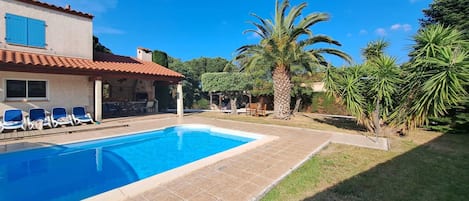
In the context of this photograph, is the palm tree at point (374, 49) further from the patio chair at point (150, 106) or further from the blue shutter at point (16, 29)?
the blue shutter at point (16, 29)

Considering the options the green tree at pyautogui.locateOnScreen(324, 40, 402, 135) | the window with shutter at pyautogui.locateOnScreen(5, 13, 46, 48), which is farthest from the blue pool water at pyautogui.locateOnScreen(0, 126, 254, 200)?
the window with shutter at pyautogui.locateOnScreen(5, 13, 46, 48)

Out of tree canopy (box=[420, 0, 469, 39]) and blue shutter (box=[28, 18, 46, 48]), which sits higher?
tree canopy (box=[420, 0, 469, 39])

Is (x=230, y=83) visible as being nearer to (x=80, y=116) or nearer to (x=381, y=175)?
(x=80, y=116)

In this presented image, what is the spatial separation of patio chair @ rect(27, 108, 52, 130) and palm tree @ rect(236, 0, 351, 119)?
38.8ft

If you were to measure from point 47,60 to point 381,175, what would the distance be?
1491 centimetres

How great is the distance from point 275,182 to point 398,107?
8.11 metres

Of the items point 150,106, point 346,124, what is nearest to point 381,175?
point 346,124

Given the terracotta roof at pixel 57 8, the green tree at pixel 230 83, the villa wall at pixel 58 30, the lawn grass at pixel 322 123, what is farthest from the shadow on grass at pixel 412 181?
the terracotta roof at pixel 57 8

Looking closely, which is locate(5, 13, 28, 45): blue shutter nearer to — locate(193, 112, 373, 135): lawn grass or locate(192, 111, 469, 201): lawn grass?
locate(193, 112, 373, 135): lawn grass

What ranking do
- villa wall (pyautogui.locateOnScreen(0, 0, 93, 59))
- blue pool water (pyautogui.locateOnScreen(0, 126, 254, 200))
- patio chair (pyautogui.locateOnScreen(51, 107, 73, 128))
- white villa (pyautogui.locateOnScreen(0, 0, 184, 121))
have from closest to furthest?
blue pool water (pyautogui.locateOnScreen(0, 126, 254, 200)), white villa (pyautogui.locateOnScreen(0, 0, 184, 121)), villa wall (pyautogui.locateOnScreen(0, 0, 93, 59)), patio chair (pyautogui.locateOnScreen(51, 107, 73, 128))

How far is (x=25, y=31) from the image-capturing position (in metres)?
11.1

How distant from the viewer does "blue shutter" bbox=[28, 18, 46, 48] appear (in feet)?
36.8

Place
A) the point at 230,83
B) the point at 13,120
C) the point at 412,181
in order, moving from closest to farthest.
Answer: the point at 412,181 < the point at 13,120 < the point at 230,83

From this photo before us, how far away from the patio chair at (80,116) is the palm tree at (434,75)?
620 inches
